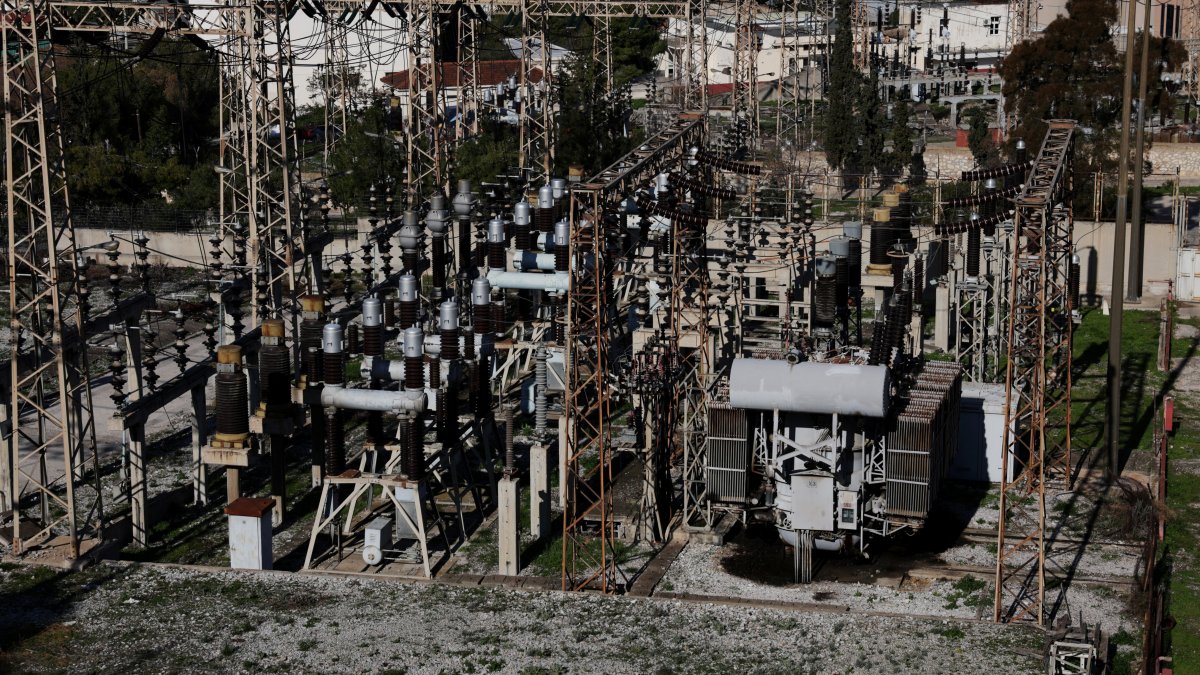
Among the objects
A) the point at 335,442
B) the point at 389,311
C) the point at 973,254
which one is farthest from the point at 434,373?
the point at 973,254

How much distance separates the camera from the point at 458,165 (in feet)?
171

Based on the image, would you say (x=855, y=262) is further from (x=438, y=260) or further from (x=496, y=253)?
(x=438, y=260)

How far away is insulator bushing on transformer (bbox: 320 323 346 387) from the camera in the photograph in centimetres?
2553

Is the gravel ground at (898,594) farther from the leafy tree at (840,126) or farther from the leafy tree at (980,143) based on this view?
the leafy tree at (840,126)

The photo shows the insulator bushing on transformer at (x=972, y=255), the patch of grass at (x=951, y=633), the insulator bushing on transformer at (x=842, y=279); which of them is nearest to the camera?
the patch of grass at (x=951, y=633)

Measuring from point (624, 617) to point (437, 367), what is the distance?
16.2ft

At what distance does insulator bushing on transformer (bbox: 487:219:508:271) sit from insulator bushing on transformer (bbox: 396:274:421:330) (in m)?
3.49

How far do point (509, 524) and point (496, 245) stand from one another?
763cm

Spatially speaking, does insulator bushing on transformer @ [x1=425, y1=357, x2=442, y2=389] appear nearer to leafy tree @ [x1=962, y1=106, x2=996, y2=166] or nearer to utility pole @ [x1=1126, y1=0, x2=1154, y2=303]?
utility pole @ [x1=1126, y1=0, x2=1154, y2=303]

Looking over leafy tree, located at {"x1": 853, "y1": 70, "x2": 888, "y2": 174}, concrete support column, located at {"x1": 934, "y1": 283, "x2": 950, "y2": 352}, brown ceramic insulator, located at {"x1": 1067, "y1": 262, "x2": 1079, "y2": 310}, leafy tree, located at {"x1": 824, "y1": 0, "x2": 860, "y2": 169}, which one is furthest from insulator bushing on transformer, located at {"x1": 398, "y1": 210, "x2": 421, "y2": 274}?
leafy tree, located at {"x1": 824, "y1": 0, "x2": 860, "y2": 169}

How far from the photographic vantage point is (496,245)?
31172 mm

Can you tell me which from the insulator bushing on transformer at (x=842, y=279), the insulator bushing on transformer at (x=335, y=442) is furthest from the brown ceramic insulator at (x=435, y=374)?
the insulator bushing on transformer at (x=842, y=279)

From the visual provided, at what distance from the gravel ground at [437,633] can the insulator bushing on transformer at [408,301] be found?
15.8ft

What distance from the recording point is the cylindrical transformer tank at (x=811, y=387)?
2434 cm
